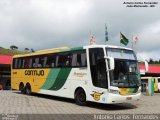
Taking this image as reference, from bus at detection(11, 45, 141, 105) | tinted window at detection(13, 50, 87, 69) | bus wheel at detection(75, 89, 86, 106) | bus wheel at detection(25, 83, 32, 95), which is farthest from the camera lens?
bus wheel at detection(25, 83, 32, 95)

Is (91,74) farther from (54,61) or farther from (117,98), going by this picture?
(54,61)

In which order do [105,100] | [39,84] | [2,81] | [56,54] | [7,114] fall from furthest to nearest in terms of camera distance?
1. [2,81]
2. [39,84]
3. [56,54]
4. [105,100]
5. [7,114]

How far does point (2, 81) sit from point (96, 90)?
28.4 metres

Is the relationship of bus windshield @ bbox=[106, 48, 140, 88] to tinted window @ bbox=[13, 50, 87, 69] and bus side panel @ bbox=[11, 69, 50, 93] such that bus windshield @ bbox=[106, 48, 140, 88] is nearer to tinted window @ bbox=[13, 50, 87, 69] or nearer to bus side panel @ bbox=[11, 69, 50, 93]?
tinted window @ bbox=[13, 50, 87, 69]

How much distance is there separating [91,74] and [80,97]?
70.4 inches

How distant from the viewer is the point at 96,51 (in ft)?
57.4

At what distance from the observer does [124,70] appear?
56.1 feet

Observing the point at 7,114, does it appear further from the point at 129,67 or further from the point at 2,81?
the point at 2,81

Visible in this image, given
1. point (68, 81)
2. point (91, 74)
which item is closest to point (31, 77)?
point (68, 81)

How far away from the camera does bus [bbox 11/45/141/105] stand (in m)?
16.7

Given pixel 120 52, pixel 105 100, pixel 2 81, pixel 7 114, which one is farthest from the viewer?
pixel 2 81

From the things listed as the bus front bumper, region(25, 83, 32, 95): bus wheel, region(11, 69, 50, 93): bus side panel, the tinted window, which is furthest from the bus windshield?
region(25, 83, 32, 95): bus wheel

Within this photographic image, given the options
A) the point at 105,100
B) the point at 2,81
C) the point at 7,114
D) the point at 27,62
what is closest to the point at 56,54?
the point at 27,62

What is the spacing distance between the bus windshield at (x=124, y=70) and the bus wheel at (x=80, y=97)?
8.17ft
